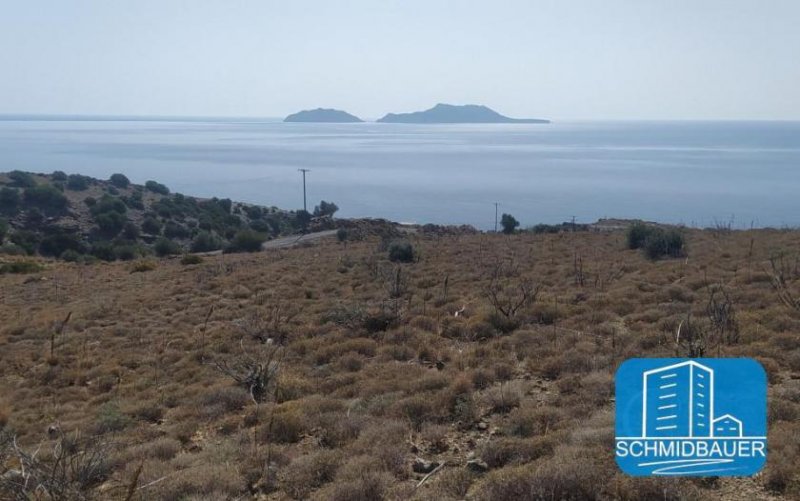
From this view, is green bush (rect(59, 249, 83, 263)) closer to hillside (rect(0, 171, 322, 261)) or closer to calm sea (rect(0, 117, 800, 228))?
hillside (rect(0, 171, 322, 261))

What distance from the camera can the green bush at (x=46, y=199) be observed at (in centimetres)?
5162

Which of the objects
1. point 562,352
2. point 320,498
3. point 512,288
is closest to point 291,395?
point 320,498

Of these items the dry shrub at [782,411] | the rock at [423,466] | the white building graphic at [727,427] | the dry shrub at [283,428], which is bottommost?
the dry shrub at [283,428]

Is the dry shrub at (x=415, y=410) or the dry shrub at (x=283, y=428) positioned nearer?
the dry shrub at (x=283, y=428)

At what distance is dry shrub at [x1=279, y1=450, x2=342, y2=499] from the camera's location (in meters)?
4.70

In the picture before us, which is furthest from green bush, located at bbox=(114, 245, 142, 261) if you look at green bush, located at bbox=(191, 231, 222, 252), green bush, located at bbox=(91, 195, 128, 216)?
green bush, located at bbox=(91, 195, 128, 216)

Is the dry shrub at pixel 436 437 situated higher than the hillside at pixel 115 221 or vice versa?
the dry shrub at pixel 436 437

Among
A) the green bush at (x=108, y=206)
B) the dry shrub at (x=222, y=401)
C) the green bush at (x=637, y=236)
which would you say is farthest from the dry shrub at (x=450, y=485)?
the green bush at (x=108, y=206)

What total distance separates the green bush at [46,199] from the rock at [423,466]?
54.7m

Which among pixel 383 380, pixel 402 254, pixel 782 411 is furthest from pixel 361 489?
pixel 402 254

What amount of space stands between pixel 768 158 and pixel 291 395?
15502 cm

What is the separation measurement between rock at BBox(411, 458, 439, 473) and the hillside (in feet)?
99.4

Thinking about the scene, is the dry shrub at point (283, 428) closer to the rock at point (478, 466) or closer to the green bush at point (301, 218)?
the rock at point (478, 466)

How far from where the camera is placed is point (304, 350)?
29.7 ft
